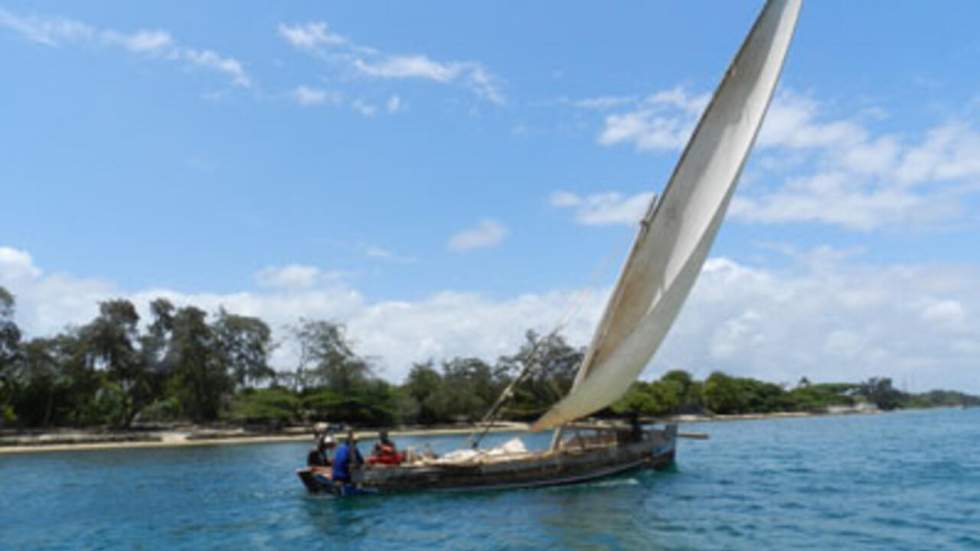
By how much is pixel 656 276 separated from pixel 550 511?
7.53m

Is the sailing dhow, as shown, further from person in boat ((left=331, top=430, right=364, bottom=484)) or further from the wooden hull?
person in boat ((left=331, top=430, right=364, bottom=484))

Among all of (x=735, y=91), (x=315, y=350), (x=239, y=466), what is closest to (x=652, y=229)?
(x=735, y=91)

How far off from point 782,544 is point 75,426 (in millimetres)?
72004

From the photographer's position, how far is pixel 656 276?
25156 mm

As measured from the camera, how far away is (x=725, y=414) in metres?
136

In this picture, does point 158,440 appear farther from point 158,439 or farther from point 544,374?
point 544,374

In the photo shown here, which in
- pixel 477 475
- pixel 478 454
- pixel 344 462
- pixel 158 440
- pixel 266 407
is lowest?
pixel 477 475

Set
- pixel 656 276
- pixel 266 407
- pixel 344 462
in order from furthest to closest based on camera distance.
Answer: pixel 266 407 → pixel 344 462 → pixel 656 276

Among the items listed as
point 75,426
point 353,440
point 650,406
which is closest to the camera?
point 353,440

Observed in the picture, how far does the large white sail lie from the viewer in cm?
2305

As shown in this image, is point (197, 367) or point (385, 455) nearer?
point (385, 455)

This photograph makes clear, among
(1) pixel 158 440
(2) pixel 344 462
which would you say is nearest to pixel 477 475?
(2) pixel 344 462

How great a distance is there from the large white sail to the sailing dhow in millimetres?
29

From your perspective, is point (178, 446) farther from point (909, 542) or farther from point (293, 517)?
point (909, 542)
